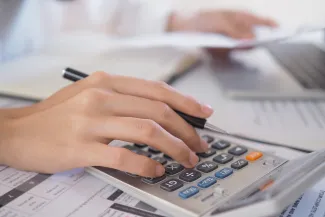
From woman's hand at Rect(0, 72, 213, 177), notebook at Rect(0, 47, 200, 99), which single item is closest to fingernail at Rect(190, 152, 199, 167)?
woman's hand at Rect(0, 72, 213, 177)

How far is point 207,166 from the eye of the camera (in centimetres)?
36

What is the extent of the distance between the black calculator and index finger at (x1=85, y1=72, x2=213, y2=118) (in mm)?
42

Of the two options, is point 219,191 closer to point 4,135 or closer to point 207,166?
point 207,166

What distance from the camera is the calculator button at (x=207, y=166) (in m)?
0.35

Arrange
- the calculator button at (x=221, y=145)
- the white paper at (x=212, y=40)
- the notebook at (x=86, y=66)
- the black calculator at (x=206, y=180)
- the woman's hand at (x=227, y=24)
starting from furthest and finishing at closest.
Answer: the woman's hand at (x=227, y=24)
the white paper at (x=212, y=40)
the notebook at (x=86, y=66)
the calculator button at (x=221, y=145)
the black calculator at (x=206, y=180)

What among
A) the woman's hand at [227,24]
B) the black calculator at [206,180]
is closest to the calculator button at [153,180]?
the black calculator at [206,180]

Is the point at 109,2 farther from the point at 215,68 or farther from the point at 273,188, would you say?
the point at 273,188

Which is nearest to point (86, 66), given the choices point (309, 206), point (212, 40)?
point (212, 40)

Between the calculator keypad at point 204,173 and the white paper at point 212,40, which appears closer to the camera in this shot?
the calculator keypad at point 204,173

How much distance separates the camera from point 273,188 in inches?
10.8

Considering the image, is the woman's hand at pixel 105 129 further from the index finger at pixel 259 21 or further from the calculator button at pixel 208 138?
the index finger at pixel 259 21

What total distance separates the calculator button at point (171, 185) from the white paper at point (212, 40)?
40 cm

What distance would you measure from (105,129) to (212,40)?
1.44ft

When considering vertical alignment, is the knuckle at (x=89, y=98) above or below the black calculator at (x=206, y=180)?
above
